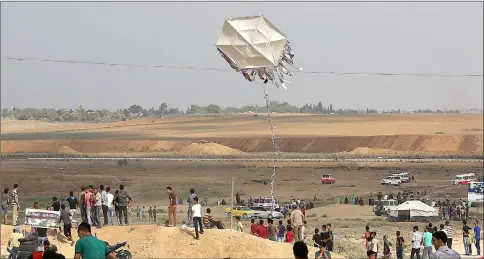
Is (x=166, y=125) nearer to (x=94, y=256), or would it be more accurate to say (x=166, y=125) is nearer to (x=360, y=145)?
(x=360, y=145)

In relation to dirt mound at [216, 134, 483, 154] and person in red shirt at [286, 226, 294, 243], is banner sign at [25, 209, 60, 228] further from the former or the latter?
dirt mound at [216, 134, 483, 154]

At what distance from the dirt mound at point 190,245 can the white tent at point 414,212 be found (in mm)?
17670

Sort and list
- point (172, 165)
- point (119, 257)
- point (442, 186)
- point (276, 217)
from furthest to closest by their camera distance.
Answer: point (172, 165), point (442, 186), point (276, 217), point (119, 257)

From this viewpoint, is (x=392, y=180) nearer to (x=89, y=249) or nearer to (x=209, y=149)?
(x=209, y=149)

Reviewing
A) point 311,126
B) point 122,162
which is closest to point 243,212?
point 122,162

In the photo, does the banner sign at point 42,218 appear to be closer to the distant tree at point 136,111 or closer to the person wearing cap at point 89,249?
the person wearing cap at point 89,249

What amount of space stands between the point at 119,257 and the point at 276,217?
21.8m

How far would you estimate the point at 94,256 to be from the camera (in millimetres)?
12570

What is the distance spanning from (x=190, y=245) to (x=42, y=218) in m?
3.80

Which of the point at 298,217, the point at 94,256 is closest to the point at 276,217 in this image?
the point at 298,217

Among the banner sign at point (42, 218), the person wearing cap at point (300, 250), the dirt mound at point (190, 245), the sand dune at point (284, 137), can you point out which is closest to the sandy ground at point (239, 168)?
the dirt mound at point (190, 245)

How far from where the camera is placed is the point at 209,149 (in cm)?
9056

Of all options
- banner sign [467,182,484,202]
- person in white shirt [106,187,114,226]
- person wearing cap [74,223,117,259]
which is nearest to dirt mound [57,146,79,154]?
banner sign [467,182,484,202]

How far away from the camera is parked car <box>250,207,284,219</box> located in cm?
4309
